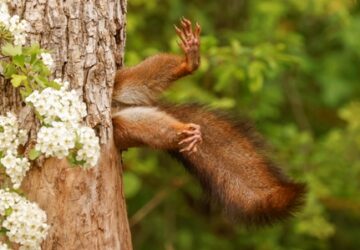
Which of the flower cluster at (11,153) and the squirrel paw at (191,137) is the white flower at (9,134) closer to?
the flower cluster at (11,153)

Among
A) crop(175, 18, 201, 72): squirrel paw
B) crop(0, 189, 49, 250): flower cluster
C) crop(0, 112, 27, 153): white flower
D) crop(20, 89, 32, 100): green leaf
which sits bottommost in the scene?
crop(0, 189, 49, 250): flower cluster

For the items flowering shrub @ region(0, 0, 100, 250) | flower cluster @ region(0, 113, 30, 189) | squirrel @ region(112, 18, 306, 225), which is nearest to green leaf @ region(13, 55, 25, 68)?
flowering shrub @ region(0, 0, 100, 250)

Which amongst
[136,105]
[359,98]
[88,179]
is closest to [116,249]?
[88,179]

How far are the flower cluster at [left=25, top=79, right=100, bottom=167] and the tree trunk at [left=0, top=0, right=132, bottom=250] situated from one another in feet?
1.35

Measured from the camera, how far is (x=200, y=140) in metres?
4.57

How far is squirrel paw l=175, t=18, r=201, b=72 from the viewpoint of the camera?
15.9 feet

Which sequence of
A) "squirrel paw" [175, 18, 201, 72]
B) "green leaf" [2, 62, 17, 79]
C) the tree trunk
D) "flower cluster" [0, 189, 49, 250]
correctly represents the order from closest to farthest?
"flower cluster" [0, 189, 49, 250] → "green leaf" [2, 62, 17, 79] → the tree trunk → "squirrel paw" [175, 18, 201, 72]

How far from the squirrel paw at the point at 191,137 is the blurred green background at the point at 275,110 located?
9.03 feet

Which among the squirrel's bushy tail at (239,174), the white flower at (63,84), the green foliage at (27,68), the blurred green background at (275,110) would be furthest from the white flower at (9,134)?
the blurred green background at (275,110)

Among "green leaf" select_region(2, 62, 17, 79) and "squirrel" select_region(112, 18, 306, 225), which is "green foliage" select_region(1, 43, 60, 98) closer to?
"green leaf" select_region(2, 62, 17, 79)

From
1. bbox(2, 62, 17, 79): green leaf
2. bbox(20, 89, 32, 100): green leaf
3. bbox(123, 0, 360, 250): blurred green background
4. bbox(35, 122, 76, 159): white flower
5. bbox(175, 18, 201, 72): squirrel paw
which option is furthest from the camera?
bbox(123, 0, 360, 250): blurred green background

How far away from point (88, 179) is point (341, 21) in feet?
14.2

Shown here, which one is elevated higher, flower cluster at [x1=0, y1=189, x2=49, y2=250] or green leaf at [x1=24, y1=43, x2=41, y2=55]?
green leaf at [x1=24, y1=43, x2=41, y2=55]

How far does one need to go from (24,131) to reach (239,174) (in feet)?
Answer: 3.86
